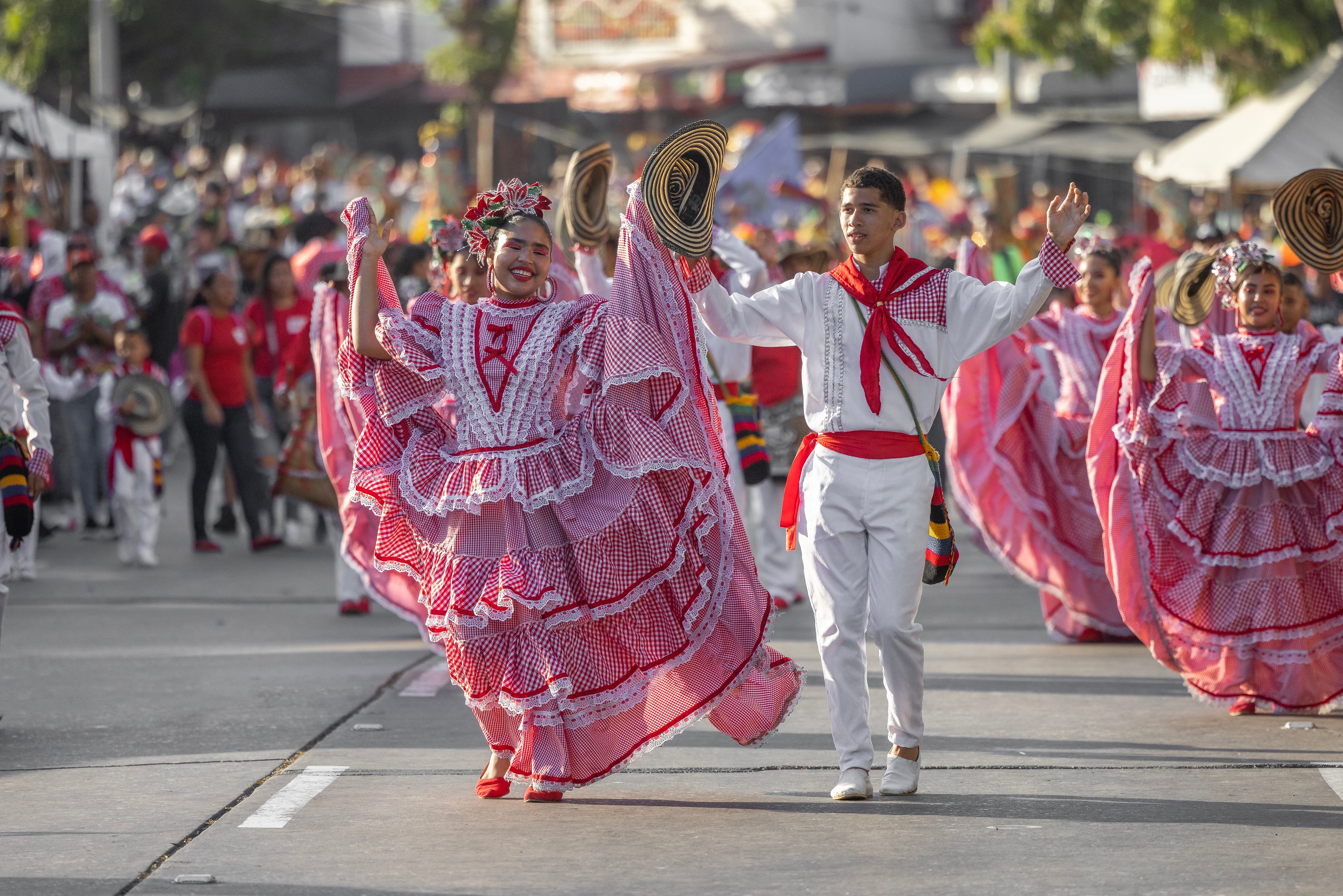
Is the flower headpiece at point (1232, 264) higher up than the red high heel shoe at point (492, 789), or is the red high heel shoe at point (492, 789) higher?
the flower headpiece at point (1232, 264)

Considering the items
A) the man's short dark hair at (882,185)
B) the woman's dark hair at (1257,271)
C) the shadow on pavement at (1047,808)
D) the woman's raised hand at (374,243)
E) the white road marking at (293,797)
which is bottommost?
the white road marking at (293,797)

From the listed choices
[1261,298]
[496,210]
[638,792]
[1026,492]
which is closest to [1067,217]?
[496,210]

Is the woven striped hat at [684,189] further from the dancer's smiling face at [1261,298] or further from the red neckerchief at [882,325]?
the dancer's smiling face at [1261,298]

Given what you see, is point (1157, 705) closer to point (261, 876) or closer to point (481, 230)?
point (481, 230)

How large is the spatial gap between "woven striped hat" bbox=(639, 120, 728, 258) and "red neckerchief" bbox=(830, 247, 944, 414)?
1.56 ft

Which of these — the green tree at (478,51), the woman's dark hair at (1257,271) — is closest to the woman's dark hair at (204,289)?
the woman's dark hair at (1257,271)

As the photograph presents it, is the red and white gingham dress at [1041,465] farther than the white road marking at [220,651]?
Yes

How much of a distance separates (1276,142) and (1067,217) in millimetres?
13691

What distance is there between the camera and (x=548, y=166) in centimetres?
4062

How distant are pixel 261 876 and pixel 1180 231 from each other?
613 inches

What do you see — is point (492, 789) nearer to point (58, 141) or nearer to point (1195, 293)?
point (1195, 293)

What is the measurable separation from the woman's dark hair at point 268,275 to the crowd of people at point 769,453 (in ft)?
6.72

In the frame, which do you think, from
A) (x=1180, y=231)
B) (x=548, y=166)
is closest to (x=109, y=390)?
(x=1180, y=231)

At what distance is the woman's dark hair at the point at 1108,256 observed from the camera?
9.42 metres
